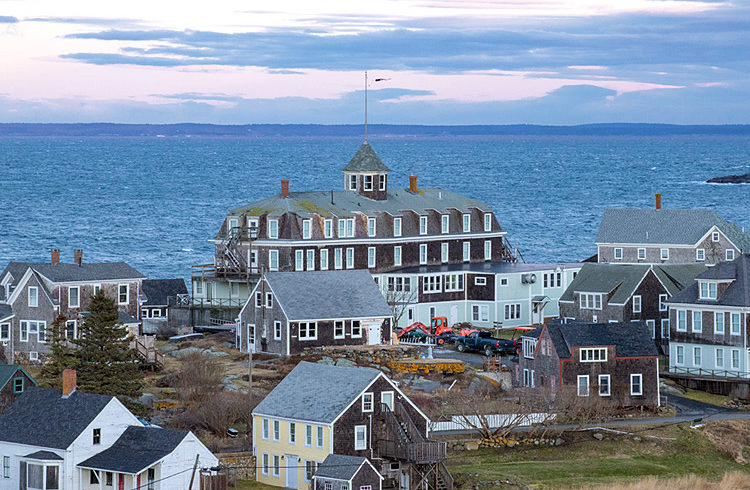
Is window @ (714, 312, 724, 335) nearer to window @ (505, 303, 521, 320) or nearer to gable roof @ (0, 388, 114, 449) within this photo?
window @ (505, 303, 521, 320)

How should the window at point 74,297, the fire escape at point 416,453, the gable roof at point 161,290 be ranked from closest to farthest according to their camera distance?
1. the fire escape at point 416,453
2. the window at point 74,297
3. the gable roof at point 161,290

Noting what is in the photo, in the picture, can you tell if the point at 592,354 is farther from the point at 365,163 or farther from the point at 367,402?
the point at 365,163

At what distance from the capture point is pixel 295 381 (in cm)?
Answer: 6794

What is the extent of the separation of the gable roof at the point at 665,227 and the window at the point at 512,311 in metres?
10.9

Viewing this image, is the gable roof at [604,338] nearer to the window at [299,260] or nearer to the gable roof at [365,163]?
the window at [299,260]

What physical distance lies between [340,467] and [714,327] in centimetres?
2959

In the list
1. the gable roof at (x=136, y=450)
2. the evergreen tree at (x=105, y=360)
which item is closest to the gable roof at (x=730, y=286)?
the evergreen tree at (x=105, y=360)

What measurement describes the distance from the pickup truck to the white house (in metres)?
30.0

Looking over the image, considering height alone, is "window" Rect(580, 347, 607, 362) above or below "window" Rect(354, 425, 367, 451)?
above

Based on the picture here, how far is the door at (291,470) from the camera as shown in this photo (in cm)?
6462

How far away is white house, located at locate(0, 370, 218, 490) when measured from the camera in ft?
200

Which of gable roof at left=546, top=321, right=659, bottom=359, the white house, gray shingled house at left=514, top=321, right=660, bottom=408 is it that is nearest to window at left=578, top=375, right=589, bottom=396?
gray shingled house at left=514, top=321, right=660, bottom=408

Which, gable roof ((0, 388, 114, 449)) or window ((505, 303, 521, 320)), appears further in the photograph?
window ((505, 303, 521, 320))

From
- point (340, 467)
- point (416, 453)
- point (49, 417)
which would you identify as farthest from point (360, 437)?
point (49, 417)
